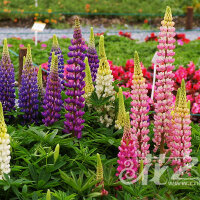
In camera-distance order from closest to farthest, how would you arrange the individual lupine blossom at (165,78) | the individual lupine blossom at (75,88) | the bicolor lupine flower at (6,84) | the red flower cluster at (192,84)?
the individual lupine blossom at (165,78) → the individual lupine blossom at (75,88) → the bicolor lupine flower at (6,84) → the red flower cluster at (192,84)

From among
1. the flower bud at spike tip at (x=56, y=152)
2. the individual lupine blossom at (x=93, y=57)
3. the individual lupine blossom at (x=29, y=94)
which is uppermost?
the individual lupine blossom at (x=93, y=57)

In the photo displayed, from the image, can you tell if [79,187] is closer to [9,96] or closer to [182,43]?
[9,96]

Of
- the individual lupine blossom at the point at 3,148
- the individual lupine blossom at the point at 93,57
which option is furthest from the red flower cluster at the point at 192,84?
the individual lupine blossom at the point at 3,148

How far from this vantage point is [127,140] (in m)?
3.02

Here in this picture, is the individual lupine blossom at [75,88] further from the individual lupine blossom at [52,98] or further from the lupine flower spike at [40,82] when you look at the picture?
the lupine flower spike at [40,82]

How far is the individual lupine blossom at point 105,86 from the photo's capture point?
13.6ft

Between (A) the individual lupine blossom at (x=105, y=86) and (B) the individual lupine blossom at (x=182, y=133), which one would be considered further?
(A) the individual lupine blossom at (x=105, y=86)

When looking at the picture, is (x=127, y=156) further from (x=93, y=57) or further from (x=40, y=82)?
(x=93, y=57)

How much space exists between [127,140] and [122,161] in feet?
0.57

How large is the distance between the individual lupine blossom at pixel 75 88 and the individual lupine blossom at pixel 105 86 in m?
0.39

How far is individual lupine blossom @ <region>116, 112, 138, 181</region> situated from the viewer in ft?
9.93

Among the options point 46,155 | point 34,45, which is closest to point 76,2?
point 34,45

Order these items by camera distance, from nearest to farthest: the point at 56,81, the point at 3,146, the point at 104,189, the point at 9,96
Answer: the point at 3,146, the point at 104,189, the point at 56,81, the point at 9,96

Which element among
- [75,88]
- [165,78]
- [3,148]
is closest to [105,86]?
[75,88]
